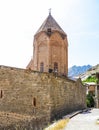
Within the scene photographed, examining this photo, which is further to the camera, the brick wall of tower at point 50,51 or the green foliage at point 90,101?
the green foliage at point 90,101

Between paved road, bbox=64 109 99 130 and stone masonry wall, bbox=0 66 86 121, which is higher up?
stone masonry wall, bbox=0 66 86 121

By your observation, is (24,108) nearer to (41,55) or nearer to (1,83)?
→ (1,83)

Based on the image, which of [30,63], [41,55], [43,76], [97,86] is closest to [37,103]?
[43,76]

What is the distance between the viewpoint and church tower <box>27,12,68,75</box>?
2808 centimetres

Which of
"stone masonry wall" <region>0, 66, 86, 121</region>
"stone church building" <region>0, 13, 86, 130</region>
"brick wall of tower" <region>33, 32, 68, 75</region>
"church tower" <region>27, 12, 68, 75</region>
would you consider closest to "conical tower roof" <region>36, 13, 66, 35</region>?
"church tower" <region>27, 12, 68, 75</region>

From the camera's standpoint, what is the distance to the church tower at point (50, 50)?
28.1 metres

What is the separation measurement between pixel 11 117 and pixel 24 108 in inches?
38.6

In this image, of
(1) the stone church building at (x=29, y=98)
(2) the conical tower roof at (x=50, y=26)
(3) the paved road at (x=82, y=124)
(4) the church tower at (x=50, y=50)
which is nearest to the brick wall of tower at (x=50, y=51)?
(4) the church tower at (x=50, y=50)

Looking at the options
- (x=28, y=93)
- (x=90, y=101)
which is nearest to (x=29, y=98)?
(x=28, y=93)

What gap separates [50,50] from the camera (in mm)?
28156

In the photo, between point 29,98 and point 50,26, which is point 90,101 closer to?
point 50,26

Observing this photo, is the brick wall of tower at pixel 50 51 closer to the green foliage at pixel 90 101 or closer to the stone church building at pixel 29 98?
the green foliage at pixel 90 101

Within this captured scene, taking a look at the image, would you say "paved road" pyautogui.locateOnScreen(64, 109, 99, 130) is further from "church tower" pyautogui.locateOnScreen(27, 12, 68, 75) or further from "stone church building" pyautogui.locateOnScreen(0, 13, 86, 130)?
"church tower" pyautogui.locateOnScreen(27, 12, 68, 75)

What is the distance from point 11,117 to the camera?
54.0ft
